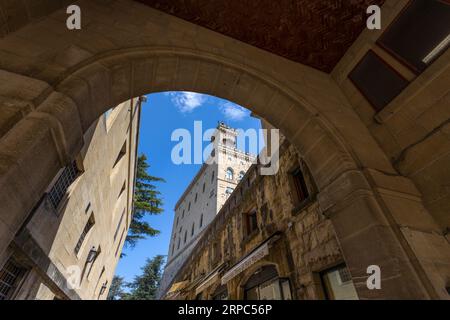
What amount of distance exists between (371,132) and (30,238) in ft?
21.2

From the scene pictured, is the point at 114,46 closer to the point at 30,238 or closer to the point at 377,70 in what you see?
the point at 377,70

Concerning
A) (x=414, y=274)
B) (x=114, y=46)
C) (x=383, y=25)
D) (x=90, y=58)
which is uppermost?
(x=383, y=25)

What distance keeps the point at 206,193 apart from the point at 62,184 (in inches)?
780

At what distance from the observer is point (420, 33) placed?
9.68 feet

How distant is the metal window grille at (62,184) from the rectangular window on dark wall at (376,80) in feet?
21.3

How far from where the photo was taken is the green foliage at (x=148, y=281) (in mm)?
32094

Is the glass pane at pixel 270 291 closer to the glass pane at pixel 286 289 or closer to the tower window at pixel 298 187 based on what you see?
the glass pane at pixel 286 289

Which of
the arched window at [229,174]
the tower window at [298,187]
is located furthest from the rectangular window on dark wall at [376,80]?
the arched window at [229,174]

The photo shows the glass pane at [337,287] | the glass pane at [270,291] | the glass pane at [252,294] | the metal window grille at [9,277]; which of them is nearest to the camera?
the glass pane at [337,287]

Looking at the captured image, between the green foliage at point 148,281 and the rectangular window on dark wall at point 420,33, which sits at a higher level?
the green foliage at point 148,281

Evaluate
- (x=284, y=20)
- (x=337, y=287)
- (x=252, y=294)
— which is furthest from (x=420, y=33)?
(x=252, y=294)

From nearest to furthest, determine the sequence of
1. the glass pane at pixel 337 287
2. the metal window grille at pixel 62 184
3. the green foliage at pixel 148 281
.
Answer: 1. the glass pane at pixel 337 287
2. the metal window grille at pixel 62 184
3. the green foliage at pixel 148 281
